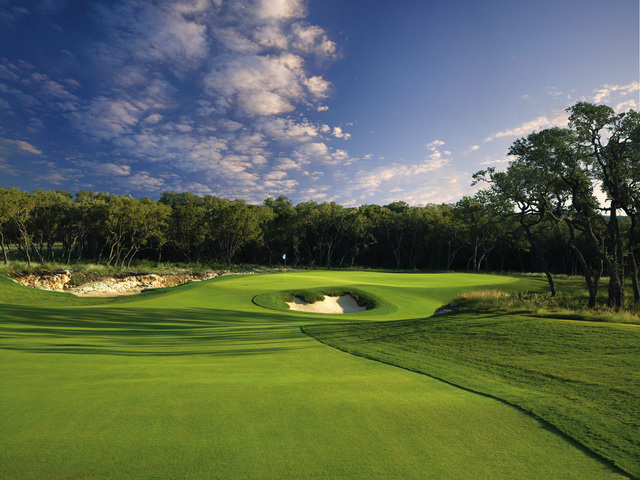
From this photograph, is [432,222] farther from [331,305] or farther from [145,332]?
[145,332]

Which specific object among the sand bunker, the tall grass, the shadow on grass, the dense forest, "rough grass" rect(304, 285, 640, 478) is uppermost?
the dense forest

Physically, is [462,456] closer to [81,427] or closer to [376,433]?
[376,433]

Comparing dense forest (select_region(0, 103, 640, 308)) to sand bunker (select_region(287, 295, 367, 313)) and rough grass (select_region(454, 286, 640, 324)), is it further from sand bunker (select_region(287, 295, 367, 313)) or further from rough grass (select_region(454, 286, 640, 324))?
sand bunker (select_region(287, 295, 367, 313))

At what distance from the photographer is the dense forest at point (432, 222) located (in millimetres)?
18375

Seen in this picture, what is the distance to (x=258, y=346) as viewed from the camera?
348 inches

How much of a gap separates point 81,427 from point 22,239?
55395mm

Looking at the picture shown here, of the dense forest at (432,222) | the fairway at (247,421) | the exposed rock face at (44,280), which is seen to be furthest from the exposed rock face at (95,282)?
the fairway at (247,421)

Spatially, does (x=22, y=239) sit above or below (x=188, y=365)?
above

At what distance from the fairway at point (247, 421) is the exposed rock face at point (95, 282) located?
2731cm

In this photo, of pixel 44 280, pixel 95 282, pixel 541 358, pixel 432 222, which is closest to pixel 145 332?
pixel 541 358

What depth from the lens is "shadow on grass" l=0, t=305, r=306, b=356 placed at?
7.68 m

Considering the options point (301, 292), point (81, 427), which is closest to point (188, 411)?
point (81, 427)

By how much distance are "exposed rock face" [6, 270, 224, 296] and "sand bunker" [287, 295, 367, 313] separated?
19.8 meters

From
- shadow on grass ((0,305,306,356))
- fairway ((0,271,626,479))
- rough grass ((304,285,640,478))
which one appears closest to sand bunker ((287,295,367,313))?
shadow on grass ((0,305,306,356))
